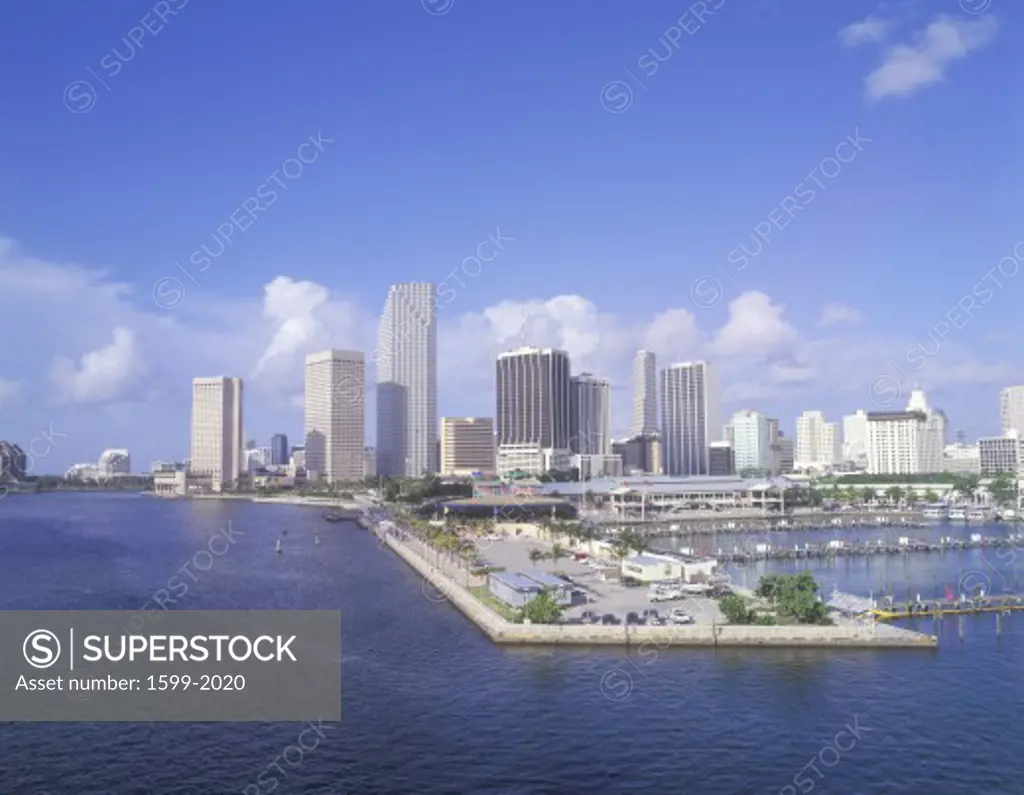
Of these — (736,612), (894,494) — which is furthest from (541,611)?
(894,494)

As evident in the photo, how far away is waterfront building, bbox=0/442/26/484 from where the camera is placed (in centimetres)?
11138

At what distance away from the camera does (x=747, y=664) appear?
1959 cm

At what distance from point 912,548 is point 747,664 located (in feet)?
87.3

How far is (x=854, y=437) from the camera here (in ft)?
521

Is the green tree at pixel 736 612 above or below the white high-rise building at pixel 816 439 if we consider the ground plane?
below

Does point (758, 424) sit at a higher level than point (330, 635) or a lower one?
higher

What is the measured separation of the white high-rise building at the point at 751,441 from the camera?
431ft

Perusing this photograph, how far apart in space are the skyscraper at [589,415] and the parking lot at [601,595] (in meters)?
75.1

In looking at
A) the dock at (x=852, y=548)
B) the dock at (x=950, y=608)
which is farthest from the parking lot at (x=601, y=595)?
the dock at (x=852, y=548)

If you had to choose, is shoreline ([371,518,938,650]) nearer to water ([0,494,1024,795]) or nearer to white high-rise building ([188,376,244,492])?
water ([0,494,1024,795])

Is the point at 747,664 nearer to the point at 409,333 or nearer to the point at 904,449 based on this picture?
the point at 904,449

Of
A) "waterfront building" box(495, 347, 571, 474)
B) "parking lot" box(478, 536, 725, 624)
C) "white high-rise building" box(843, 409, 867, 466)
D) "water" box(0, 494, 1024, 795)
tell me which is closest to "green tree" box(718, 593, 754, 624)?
"parking lot" box(478, 536, 725, 624)

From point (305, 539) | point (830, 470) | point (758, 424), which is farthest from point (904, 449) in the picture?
point (305, 539)

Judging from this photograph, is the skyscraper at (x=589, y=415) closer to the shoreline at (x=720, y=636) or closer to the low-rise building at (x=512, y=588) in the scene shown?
the low-rise building at (x=512, y=588)
